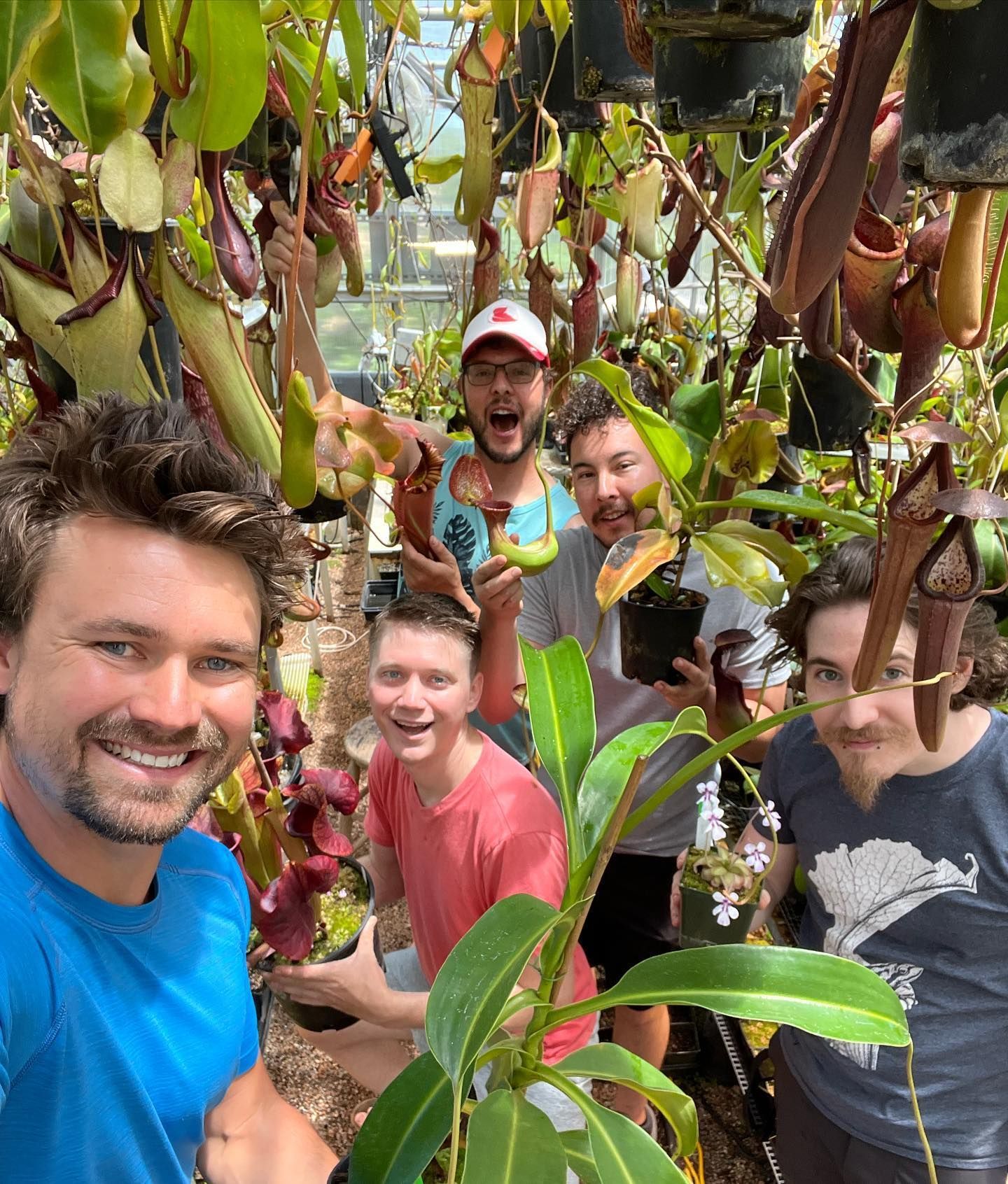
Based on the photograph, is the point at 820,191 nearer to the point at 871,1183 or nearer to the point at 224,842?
the point at 224,842

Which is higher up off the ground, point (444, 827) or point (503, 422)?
point (503, 422)

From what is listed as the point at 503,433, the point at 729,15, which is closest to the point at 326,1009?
the point at 503,433

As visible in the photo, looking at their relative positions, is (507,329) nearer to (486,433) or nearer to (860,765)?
(486,433)

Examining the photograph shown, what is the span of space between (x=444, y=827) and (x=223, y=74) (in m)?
1.01

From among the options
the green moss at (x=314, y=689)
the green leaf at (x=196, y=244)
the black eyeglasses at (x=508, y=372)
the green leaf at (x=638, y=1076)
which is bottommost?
the green moss at (x=314, y=689)

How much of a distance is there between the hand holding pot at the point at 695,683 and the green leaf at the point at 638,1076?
610 millimetres

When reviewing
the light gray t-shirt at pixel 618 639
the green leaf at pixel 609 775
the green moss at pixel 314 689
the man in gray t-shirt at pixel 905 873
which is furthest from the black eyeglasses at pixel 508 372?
the green moss at pixel 314 689

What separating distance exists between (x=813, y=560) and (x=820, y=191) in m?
1.42

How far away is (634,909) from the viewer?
5.48 feet

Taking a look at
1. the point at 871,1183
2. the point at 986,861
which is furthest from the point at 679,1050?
the point at 986,861

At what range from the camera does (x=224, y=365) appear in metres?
0.68

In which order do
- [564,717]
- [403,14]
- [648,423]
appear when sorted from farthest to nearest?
[648,423], [403,14], [564,717]

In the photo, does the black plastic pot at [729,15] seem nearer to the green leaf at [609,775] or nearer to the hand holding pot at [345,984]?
the green leaf at [609,775]

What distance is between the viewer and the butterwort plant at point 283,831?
1.08 metres
